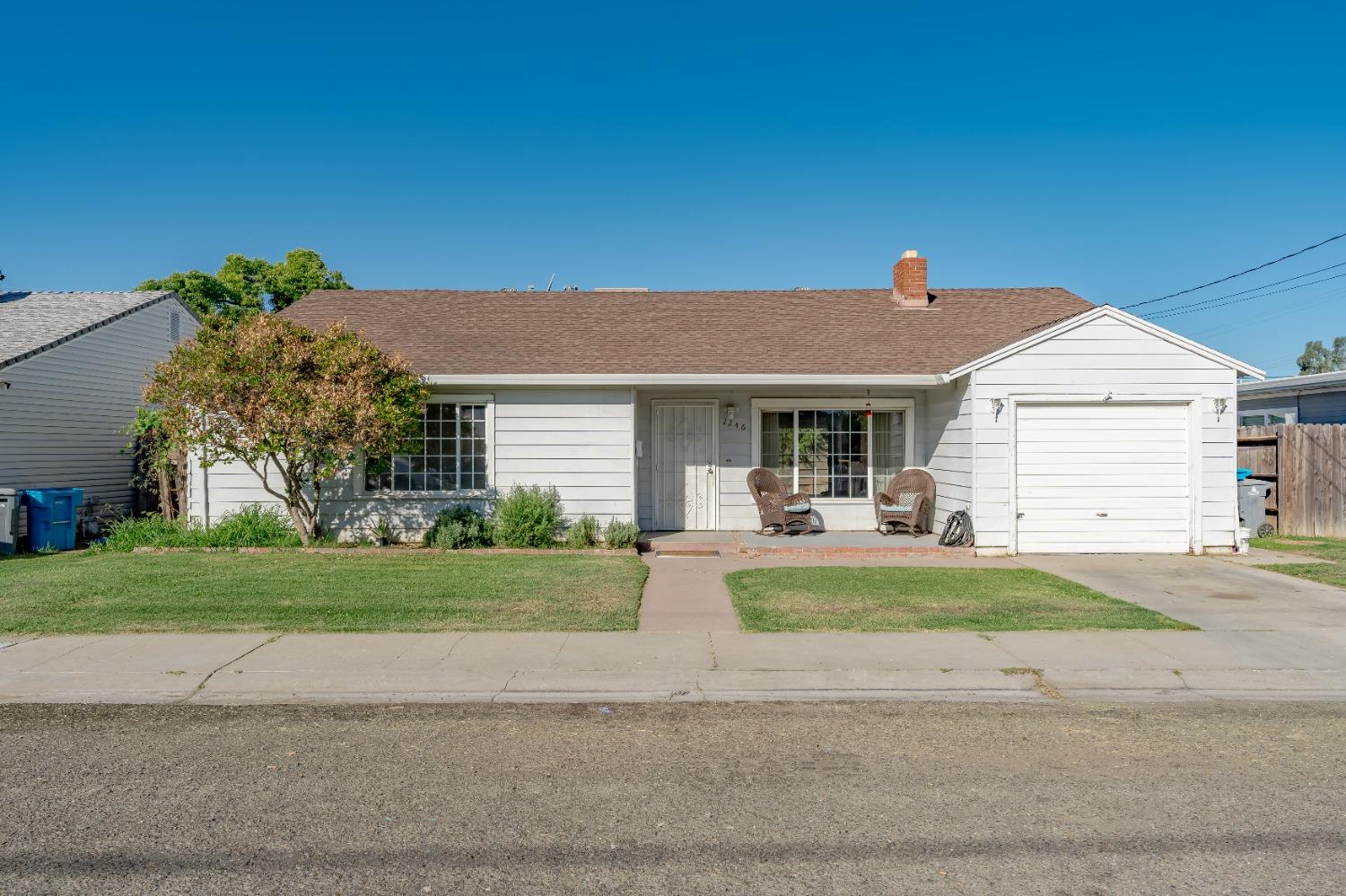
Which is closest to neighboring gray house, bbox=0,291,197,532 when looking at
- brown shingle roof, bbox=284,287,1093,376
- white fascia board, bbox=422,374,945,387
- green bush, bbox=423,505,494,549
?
brown shingle roof, bbox=284,287,1093,376

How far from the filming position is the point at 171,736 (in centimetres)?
545

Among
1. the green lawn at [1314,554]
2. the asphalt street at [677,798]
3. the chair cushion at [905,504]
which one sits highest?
the chair cushion at [905,504]

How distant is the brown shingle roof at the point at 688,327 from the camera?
14.0 meters

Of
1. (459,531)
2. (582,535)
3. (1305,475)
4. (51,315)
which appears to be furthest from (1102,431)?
(51,315)

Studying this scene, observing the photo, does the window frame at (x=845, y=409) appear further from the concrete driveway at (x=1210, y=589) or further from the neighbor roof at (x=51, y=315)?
the neighbor roof at (x=51, y=315)

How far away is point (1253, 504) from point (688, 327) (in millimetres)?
9942

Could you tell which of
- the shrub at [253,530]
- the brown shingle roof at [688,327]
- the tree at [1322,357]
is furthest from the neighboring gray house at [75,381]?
the tree at [1322,357]

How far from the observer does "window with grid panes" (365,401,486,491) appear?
13.8m

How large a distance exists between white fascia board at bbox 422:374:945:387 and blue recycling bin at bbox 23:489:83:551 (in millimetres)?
6294

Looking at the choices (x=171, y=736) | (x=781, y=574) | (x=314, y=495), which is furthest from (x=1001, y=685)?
(x=314, y=495)

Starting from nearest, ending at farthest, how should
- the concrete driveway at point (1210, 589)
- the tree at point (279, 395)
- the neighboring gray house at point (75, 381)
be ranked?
the concrete driveway at point (1210, 589) → the tree at point (279, 395) → the neighboring gray house at point (75, 381)

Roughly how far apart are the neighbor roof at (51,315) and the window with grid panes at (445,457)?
6.87 meters

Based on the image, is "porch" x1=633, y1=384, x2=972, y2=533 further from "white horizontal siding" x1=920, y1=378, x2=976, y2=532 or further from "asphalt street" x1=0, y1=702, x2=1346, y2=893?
"asphalt street" x1=0, y1=702, x2=1346, y2=893

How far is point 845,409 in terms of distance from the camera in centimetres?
1498
